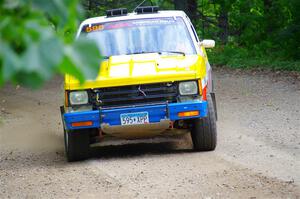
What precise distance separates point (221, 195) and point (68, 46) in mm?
5475

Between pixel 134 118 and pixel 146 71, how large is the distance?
0.55 metres

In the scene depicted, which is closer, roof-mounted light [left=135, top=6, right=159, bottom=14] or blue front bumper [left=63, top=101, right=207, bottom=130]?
blue front bumper [left=63, top=101, right=207, bottom=130]

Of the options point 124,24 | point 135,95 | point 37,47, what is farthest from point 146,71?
point 37,47

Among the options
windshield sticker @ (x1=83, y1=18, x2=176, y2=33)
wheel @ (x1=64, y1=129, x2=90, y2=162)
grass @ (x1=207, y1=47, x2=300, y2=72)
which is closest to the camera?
wheel @ (x1=64, y1=129, x2=90, y2=162)

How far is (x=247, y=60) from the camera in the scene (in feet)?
75.9

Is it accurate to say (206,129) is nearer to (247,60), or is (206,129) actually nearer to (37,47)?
(37,47)

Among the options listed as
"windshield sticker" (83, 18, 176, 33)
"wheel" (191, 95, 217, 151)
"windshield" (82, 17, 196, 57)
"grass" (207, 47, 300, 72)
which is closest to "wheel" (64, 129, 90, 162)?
"windshield" (82, 17, 196, 57)

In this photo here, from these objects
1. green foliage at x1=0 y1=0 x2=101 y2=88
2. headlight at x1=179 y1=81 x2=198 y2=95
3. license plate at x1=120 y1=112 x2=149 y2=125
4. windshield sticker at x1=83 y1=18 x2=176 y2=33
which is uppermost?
green foliage at x1=0 y1=0 x2=101 y2=88

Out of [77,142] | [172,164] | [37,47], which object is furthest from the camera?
[77,142]

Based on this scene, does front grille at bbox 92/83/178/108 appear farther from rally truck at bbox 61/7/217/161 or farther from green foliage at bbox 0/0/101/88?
green foliage at bbox 0/0/101/88

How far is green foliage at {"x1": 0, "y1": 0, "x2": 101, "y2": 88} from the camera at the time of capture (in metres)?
1.41

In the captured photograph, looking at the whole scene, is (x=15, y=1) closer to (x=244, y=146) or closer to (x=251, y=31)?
(x=244, y=146)

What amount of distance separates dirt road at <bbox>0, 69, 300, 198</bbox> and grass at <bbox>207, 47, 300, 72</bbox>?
641 cm

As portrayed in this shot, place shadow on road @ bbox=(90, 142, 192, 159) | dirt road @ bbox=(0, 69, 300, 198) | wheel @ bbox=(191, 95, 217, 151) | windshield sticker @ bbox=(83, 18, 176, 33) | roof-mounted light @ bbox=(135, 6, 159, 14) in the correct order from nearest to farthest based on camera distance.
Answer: dirt road @ bbox=(0, 69, 300, 198), wheel @ bbox=(191, 95, 217, 151), shadow on road @ bbox=(90, 142, 192, 159), windshield sticker @ bbox=(83, 18, 176, 33), roof-mounted light @ bbox=(135, 6, 159, 14)
